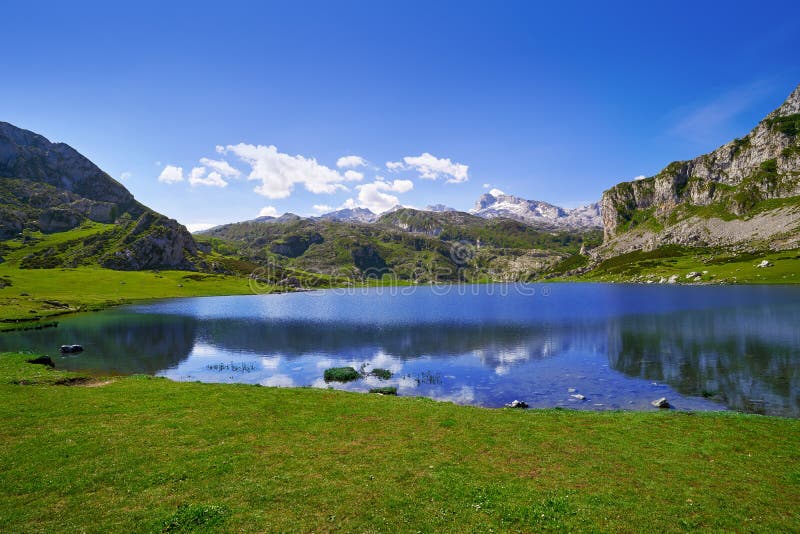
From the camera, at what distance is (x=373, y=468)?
20484 mm

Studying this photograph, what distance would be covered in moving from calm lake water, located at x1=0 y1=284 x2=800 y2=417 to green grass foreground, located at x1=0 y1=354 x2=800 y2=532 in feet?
50.0

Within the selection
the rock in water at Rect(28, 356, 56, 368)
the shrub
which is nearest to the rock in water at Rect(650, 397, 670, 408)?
the shrub

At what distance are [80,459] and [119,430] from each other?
4.50 meters

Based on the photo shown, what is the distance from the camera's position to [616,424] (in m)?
29.7

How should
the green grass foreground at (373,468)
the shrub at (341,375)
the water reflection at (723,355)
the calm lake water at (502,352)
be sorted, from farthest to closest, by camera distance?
the shrub at (341,375) → the calm lake water at (502,352) → the water reflection at (723,355) → the green grass foreground at (373,468)

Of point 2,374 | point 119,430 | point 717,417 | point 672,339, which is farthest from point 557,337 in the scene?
point 2,374

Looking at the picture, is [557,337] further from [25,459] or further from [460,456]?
[25,459]

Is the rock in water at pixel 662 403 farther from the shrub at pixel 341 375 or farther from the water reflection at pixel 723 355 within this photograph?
the shrub at pixel 341 375

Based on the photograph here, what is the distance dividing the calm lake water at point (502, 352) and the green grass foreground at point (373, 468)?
15249mm

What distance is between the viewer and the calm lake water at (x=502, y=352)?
152 ft

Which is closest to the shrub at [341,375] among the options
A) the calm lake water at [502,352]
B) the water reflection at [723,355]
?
the calm lake water at [502,352]

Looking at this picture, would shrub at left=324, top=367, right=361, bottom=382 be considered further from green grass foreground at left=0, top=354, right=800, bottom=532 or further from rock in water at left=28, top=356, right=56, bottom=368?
rock in water at left=28, top=356, right=56, bottom=368

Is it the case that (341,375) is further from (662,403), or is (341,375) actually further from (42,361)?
(662,403)

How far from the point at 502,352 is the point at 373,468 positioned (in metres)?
52.6
